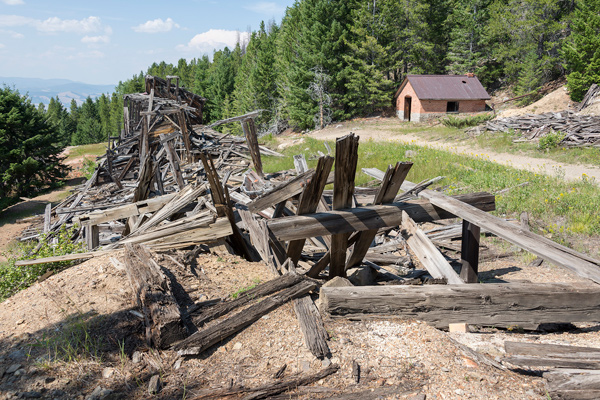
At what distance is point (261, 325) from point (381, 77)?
36.8 meters

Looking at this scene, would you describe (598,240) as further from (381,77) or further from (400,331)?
(381,77)

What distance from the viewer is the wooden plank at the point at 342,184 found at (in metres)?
4.00

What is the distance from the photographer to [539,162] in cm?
1490

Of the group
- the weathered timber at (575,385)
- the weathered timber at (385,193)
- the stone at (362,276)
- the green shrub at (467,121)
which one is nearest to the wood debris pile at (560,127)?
the green shrub at (467,121)

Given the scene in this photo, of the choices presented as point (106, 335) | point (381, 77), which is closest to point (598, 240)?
point (106, 335)

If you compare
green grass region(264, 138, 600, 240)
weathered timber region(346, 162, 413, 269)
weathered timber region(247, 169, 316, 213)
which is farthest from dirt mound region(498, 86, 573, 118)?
weathered timber region(247, 169, 316, 213)

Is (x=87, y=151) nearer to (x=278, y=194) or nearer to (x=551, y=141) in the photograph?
(x=551, y=141)

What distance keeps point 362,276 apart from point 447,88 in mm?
31201

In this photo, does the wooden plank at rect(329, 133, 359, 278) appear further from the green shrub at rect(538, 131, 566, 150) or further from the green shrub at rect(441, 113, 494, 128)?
the green shrub at rect(441, 113, 494, 128)

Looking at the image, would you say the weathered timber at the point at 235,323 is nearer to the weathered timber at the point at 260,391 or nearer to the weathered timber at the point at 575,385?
the weathered timber at the point at 260,391

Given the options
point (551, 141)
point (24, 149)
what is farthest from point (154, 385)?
point (24, 149)

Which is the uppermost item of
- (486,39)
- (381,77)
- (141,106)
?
(486,39)

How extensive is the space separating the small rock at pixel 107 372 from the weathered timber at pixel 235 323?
0.52 metres

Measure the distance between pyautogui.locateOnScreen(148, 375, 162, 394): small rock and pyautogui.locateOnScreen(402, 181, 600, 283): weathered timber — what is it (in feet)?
12.3
